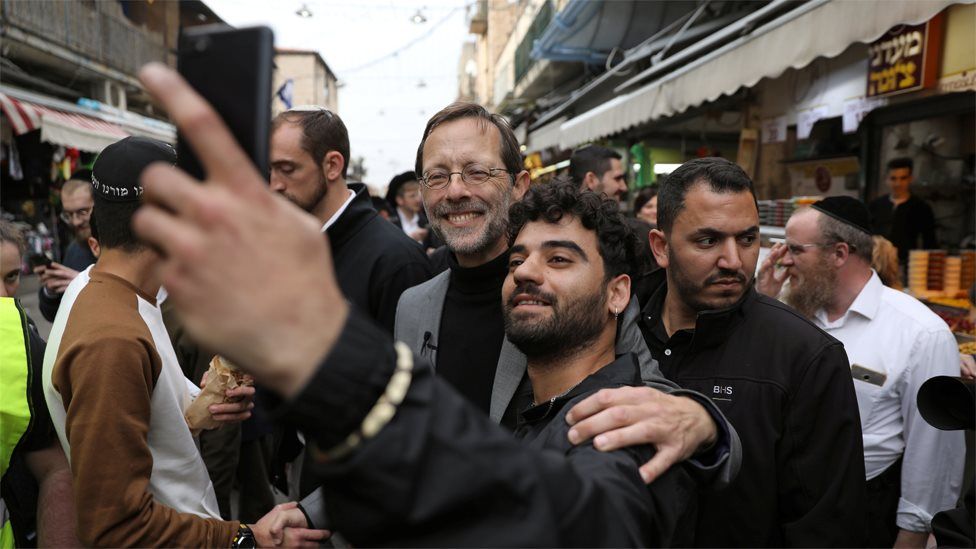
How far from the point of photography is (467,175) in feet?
8.69

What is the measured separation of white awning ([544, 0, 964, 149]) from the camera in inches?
140

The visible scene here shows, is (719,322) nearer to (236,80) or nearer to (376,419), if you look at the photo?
(376,419)

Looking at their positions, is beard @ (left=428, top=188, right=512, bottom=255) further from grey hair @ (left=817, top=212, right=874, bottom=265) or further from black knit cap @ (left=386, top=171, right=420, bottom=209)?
black knit cap @ (left=386, top=171, right=420, bottom=209)

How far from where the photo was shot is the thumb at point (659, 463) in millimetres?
1303

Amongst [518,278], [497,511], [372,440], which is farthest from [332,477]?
[518,278]

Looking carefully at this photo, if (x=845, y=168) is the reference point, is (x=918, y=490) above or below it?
below

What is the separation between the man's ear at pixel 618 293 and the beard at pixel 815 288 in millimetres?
1527

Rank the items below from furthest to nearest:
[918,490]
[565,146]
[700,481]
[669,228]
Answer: [565,146]
[918,490]
[669,228]
[700,481]

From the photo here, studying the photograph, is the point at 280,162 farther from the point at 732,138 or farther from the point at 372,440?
the point at 732,138

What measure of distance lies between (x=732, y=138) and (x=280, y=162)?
9.23m

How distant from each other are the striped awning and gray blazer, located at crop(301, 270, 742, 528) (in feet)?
23.0

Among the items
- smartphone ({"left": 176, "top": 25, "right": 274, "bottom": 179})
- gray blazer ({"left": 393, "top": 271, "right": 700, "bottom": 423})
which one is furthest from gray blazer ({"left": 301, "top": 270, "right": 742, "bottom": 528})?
smartphone ({"left": 176, "top": 25, "right": 274, "bottom": 179})

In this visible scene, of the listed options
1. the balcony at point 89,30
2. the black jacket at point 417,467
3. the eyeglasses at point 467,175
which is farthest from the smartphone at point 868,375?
the balcony at point 89,30

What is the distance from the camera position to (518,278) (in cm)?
197
